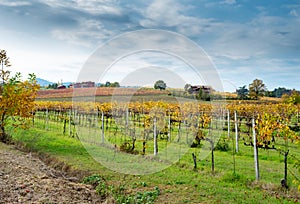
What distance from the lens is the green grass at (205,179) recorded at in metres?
6.18

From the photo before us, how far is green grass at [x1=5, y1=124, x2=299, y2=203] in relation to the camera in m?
6.18

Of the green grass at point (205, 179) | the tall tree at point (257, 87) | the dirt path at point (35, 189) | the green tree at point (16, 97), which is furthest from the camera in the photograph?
the tall tree at point (257, 87)

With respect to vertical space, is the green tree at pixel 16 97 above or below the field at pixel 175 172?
above

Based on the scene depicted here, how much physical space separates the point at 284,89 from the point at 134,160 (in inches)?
1902

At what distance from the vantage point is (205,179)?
24.4 feet

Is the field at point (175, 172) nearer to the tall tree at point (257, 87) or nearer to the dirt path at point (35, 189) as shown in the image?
the dirt path at point (35, 189)

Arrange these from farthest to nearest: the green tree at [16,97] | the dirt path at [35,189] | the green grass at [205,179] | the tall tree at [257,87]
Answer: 1. the tall tree at [257,87]
2. the green tree at [16,97]
3. the green grass at [205,179]
4. the dirt path at [35,189]

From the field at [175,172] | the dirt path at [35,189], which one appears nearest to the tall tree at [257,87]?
the field at [175,172]

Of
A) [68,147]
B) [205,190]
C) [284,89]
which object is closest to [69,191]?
[205,190]

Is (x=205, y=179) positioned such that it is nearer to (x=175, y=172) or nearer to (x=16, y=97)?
(x=175, y=172)

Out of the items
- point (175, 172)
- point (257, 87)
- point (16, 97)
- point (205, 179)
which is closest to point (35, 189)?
point (175, 172)

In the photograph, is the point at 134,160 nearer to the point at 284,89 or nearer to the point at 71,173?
the point at 71,173

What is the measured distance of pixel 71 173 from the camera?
28.0 ft

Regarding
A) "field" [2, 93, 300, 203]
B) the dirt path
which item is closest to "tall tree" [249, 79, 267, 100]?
"field" [2, 93, 300, 203]
